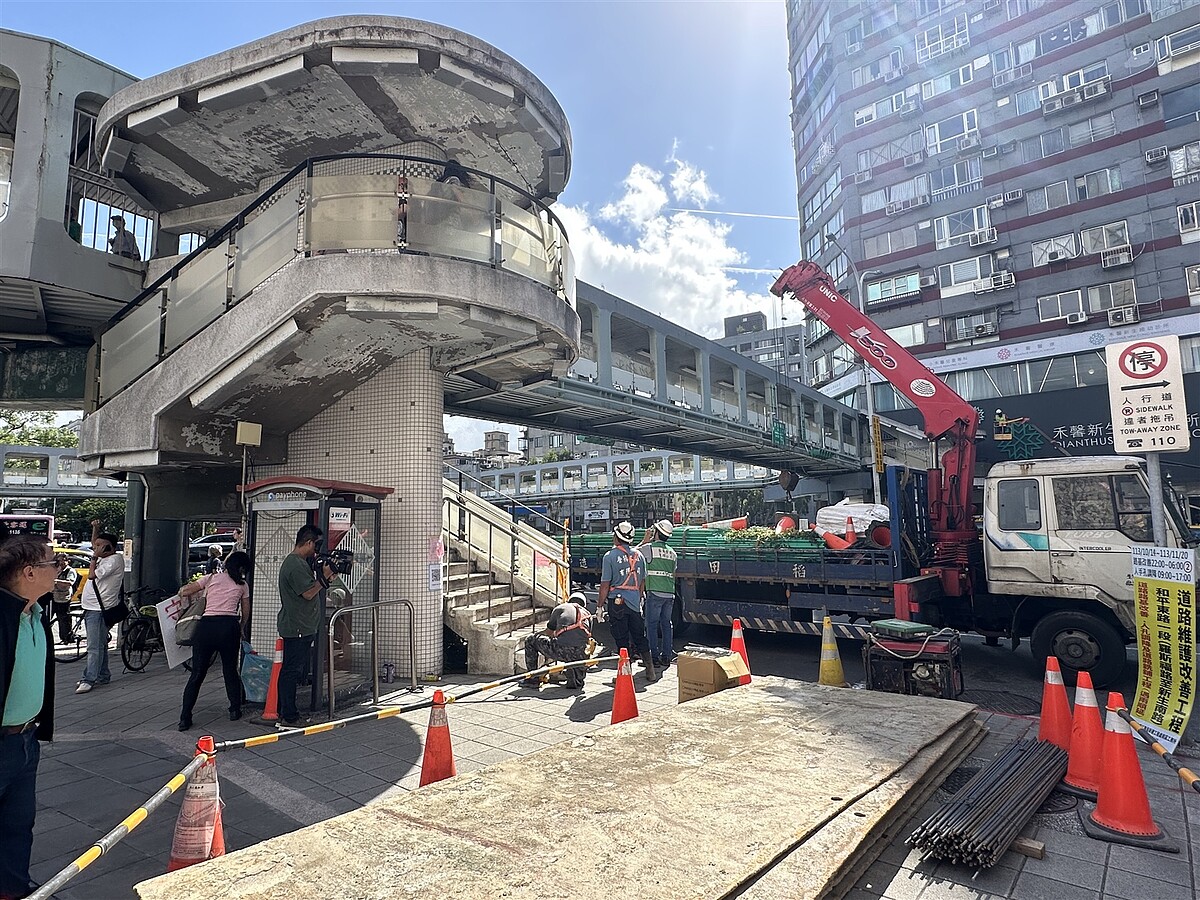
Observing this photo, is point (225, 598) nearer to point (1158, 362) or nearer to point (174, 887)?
point (174, 887)

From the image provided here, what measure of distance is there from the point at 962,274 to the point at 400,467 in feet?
114

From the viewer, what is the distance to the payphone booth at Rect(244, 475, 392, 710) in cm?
683

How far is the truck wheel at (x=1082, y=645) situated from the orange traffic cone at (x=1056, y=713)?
3.35 metres

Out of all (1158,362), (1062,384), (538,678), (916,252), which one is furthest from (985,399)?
(538,678)

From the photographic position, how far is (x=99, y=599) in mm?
7895

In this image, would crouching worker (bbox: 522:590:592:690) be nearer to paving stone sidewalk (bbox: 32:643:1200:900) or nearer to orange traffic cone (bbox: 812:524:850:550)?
paving stone sidewalk (bbox: 32:643:1200:900)

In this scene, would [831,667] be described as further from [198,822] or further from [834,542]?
[198,822]

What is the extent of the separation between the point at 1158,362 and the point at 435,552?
771 cm

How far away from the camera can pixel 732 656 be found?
22.0ft

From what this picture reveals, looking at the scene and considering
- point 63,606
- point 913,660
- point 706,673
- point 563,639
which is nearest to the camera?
point 706,673

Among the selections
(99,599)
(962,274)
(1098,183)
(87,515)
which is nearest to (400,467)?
(99,599)

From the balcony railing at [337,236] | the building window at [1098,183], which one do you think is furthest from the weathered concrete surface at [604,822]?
the building window at [1098,183]

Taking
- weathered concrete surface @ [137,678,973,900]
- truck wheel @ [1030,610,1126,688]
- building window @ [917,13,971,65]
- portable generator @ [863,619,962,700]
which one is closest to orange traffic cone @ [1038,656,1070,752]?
weathered concrete surface @ [137,678,973,900]

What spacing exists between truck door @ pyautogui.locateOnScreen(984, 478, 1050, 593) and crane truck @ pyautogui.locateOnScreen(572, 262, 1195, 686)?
1 centimetres
